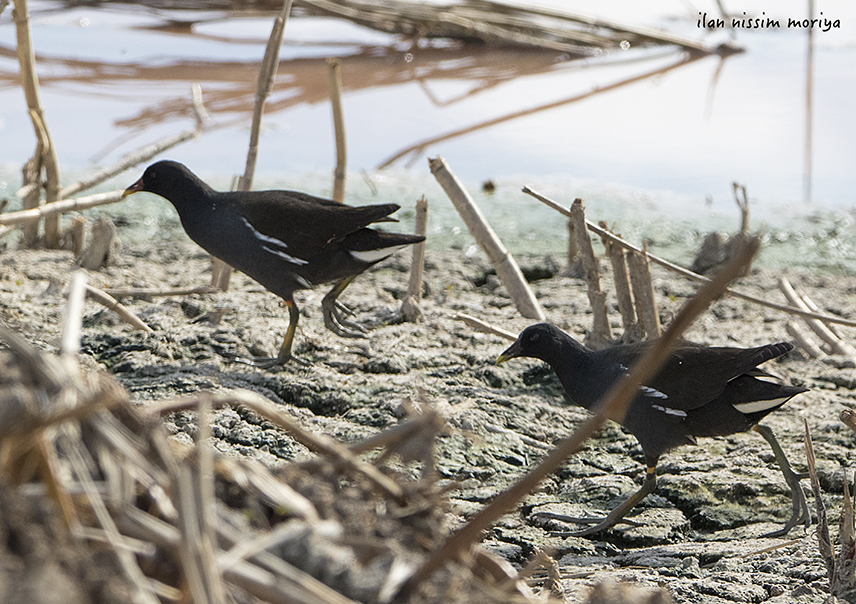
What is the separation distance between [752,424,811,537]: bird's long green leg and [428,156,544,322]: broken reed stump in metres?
1.57

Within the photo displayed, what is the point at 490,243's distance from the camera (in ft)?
15.4

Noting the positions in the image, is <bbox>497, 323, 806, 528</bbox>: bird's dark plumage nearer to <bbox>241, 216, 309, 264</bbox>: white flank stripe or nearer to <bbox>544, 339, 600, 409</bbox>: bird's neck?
<bbox>544, 339, 600, 409</bbox>: bird's neck

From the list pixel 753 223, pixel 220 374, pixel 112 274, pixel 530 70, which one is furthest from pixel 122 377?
pixel 530 70

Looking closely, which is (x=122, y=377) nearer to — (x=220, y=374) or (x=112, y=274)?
(x=220, y=374)

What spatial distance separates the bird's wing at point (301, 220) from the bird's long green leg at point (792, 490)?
1.98 metres

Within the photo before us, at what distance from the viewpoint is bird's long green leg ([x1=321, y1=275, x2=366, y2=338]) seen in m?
4.41

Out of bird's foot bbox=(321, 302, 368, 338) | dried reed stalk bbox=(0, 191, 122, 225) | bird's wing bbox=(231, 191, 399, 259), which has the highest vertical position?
dried reed stalk bbox=(0, 191, 122, 225)

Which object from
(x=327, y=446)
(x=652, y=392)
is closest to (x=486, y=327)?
(x=652, y=392)

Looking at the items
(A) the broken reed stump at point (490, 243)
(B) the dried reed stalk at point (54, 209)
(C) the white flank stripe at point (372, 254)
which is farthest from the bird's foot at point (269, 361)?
(A) the broken reed stump at point (490, 243)

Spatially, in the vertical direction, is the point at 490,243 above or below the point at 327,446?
below

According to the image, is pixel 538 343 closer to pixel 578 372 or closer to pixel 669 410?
pixel 578 372

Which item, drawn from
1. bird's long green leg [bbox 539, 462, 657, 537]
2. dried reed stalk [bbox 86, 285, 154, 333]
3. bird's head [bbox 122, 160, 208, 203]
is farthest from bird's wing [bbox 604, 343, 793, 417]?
bird's head [bbox 122, 160, 208, 203]

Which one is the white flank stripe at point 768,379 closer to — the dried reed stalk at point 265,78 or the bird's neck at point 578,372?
the bird's neck at point 578,372

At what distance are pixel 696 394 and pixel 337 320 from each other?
75.2 inches
